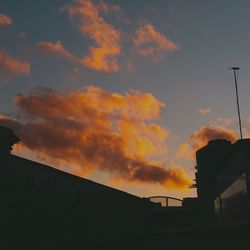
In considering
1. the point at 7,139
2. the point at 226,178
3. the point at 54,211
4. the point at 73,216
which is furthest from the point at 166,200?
the point at 54,211

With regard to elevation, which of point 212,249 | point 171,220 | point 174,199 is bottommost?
point 212,249

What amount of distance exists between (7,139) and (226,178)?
23.1m

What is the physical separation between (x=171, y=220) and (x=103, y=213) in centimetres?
422

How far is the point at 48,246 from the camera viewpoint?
1922 cm

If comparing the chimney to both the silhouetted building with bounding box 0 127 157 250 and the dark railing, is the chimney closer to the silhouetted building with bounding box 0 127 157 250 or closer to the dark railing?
the silhouetted building with bounding box 0 127 157 250

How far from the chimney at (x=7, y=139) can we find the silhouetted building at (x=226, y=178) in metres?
17.1

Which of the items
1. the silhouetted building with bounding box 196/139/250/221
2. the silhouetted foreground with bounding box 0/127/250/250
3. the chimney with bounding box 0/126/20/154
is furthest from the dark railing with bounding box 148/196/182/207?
the chimney with bounding box 0/126/20/154

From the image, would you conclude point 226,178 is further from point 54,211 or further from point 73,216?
point 54,211

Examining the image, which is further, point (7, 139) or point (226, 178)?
point (226, 178)

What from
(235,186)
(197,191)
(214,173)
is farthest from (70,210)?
(197,191)

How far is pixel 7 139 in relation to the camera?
3419 centimetres

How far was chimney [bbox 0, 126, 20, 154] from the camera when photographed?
111 ft

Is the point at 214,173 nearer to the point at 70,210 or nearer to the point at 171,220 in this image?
the point at 171,220

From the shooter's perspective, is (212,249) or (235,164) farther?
(235,164)
